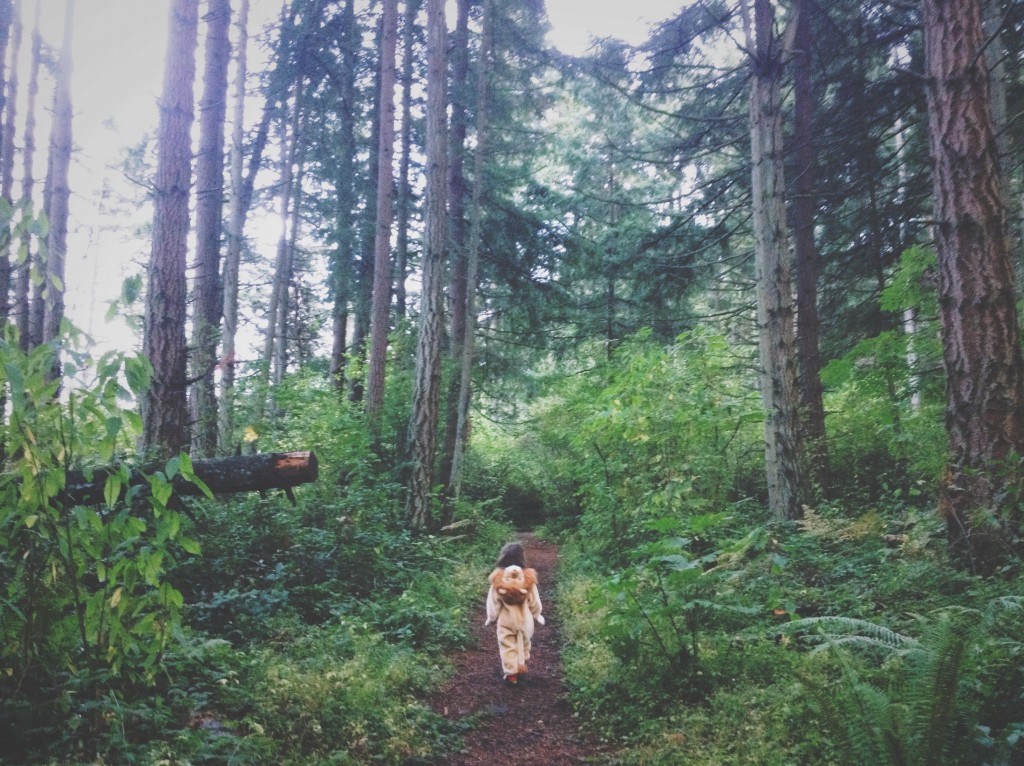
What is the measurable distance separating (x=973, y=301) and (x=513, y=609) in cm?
568

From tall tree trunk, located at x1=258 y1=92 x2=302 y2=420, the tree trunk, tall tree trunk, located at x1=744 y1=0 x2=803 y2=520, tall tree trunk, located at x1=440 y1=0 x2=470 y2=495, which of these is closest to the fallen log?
tall tree trunk, located at x1=744 y1=0 x2=803 y2=520

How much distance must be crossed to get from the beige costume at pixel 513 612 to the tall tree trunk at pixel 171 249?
4.35m

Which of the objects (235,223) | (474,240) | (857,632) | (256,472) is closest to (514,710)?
(857,632)

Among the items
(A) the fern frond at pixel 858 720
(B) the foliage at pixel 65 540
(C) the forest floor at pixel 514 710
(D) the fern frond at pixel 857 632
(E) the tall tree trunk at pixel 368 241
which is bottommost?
(C) the forest floor at pixel 514 710

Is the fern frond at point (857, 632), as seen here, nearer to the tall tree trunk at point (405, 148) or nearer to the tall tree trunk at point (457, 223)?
the tall tree trunk at point (457, 223)

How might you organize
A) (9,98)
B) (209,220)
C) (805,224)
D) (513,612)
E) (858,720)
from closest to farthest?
(858,720)
(513,612)
(805,224)
(209,220)
(9,98)

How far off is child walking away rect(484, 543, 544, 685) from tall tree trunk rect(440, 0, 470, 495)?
8.46 metres

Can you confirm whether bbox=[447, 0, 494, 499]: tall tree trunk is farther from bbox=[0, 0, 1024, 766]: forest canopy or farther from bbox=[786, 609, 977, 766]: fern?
bbox=[786, 609, 977, 766]: fern

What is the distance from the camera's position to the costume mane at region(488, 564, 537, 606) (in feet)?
24.2

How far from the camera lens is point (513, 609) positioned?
24.1 ft

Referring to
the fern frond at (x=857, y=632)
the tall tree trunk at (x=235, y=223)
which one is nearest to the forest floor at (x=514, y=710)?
the fern frond at (x=857, y=632)

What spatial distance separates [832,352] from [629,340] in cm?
467

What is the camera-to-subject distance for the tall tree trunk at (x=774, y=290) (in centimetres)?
841

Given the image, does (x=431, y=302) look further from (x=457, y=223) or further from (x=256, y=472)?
(x=256, y=472)
